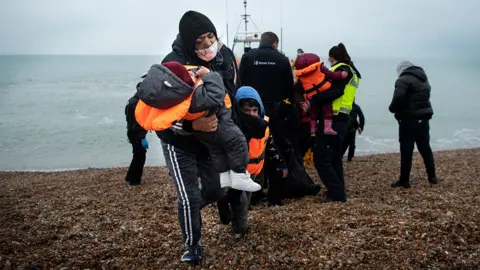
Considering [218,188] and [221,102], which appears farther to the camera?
[218,188]

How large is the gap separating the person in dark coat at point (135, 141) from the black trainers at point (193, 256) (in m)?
3.42

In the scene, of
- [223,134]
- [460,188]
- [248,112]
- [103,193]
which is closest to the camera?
[223,134]

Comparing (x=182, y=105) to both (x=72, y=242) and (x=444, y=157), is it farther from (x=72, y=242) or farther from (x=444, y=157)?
(x=444, y=157)

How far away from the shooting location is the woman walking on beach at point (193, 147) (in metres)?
3.57

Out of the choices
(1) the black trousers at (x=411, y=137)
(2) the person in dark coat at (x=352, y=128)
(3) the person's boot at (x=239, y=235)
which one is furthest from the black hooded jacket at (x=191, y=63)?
(2) the person in dark coat at (x=352, y=128)

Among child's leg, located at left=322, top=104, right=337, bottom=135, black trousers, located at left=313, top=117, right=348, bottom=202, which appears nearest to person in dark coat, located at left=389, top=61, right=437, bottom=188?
black trousers, located at left=313, top=117, right=348, bottom=202

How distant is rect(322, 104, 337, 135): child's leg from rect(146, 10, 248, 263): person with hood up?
232 cm

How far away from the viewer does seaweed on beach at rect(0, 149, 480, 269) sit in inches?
151

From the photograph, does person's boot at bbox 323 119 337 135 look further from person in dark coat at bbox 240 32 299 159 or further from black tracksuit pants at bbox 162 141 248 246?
black tracksuit pants at bbox 162 141 248 246

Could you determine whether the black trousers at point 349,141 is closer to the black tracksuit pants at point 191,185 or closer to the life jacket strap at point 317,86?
→ the life jacket strap at point 317,86

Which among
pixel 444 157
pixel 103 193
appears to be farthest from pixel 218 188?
pixel 444 157

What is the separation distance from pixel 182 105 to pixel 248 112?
1.28 m

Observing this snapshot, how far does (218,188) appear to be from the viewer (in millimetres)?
3818

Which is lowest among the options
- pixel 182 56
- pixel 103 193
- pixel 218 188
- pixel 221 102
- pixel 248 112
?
pixel 103 193
